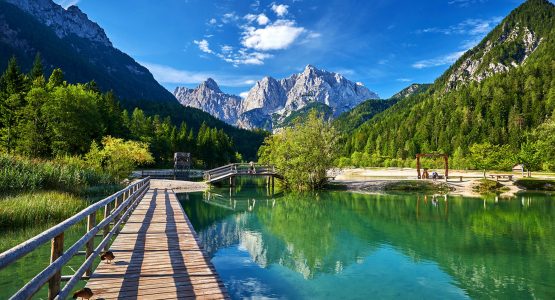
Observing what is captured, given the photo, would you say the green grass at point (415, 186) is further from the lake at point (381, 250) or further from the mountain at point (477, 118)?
the mountain at point (477, 118)

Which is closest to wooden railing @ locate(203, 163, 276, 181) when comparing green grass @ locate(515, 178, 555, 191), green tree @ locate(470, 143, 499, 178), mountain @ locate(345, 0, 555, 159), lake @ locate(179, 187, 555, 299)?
lake @ locate(179, 187, 555, 299)

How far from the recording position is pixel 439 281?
11.4m

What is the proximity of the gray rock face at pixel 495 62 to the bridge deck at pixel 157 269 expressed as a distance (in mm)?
181558

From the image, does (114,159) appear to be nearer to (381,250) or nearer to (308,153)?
(308,153)

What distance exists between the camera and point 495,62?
573 feet

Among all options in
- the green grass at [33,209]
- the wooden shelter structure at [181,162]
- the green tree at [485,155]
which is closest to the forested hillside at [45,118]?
the wooden shelter structure at [181,162]

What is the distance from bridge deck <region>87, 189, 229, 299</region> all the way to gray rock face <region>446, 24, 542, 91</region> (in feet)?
596

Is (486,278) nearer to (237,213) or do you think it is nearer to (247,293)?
(247,293)

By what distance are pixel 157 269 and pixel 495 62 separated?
208 m

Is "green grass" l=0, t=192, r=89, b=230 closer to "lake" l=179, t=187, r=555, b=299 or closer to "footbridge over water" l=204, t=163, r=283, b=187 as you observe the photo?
"lake" l=179, t=187, r=555, b=299

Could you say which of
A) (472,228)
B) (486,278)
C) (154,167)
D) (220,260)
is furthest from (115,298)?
(154,167)

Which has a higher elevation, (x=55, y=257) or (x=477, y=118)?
(x=477, y=118)

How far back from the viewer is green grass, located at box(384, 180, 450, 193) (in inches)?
1714

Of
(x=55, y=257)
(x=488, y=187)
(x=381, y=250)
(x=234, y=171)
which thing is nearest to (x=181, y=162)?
(x=234, y=171)
